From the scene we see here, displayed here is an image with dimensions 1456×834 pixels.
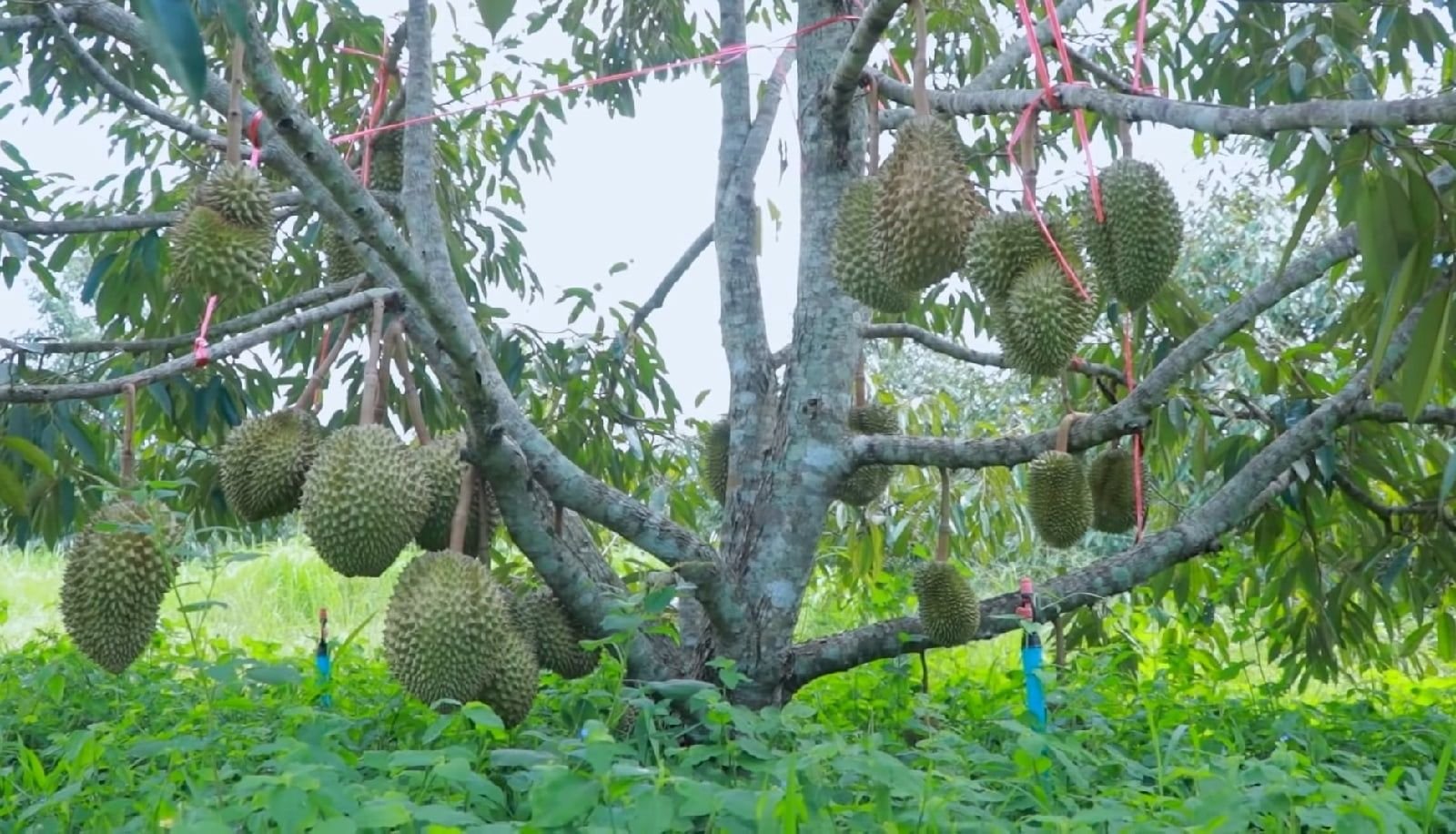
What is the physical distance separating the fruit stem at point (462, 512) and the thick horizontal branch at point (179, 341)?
1.07ft

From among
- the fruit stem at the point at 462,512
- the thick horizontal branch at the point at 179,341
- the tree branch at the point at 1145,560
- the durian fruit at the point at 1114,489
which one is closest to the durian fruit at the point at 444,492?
the fruit stem at the point at 462,512

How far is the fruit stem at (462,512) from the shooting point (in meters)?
1.71

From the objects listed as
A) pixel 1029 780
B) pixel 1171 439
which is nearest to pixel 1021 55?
pixel 1171 439

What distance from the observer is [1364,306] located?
225 cm

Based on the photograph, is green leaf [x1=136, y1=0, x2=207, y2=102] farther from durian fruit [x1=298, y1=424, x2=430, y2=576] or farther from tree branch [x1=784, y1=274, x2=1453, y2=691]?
tree branch [x1=784, y1=274, x2=1453, y2=691]

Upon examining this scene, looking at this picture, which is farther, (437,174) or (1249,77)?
(437,174)

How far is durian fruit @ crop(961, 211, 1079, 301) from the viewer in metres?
1.60

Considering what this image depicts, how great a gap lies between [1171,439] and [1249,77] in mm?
755

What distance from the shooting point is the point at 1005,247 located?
1598 millimetres

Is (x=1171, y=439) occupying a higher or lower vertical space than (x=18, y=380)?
lower

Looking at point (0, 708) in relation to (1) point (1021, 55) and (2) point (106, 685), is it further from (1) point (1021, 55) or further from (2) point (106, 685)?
(1) point (1021, 55)

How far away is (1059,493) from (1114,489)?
28cm

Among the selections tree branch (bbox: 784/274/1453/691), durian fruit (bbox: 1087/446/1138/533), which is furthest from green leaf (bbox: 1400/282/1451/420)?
durian fruit (bbox: 1087/446/1138/533)

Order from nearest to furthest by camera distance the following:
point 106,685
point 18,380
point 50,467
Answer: point 50,467, point 18,380, point 106,685
